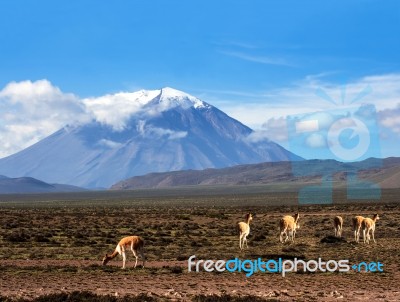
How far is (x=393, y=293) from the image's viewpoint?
16.1 m

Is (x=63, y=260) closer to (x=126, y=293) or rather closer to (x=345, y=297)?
(x=126, y=293)

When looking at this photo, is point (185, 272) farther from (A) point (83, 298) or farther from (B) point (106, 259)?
(A) point (83, 298)

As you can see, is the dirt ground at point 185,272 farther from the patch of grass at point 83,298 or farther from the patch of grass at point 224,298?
the patch of grass at point 83,298

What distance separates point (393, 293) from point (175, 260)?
33.3 feet

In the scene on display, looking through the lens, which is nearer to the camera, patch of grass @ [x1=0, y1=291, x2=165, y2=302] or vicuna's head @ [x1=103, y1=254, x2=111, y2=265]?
patch of grass @ [x1=0, y1=291, x2=165, y2=302]

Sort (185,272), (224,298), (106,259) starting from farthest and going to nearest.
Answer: (106,259) < (185,272) < (224,298)

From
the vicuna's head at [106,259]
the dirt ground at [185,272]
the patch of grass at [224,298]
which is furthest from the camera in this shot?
the vicuna's head at [106,259]

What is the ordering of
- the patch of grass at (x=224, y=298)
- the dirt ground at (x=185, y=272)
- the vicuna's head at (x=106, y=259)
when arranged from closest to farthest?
1. the patch of grass at (x=224, y=298)
2. the dirt ground at (x=185, y=272)
3. the vicuna's head at (x=106, y=259)

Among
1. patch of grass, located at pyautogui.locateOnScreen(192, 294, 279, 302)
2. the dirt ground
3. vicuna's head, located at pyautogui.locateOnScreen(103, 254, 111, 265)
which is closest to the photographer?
patch of grass, located at pyautogui.locateOnScreen(192, 294, 279, 302)

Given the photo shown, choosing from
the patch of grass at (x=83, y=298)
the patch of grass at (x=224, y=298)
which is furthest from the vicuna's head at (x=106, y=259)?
the patch of grass at (x=224, y=298)

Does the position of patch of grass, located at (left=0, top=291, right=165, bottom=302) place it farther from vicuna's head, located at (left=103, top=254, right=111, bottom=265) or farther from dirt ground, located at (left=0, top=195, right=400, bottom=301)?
vicuna's head, located at (left=103, top=254, right=111, bottom=265)

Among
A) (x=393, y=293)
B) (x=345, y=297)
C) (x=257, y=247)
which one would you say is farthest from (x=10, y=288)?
(x=257, y=247)

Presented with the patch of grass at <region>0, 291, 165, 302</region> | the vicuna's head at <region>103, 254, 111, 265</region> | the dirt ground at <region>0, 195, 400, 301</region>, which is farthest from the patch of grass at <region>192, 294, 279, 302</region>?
the vicuna's head at <region>103, 254, 111, 265</region>

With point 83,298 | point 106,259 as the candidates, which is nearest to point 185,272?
point 106,259
